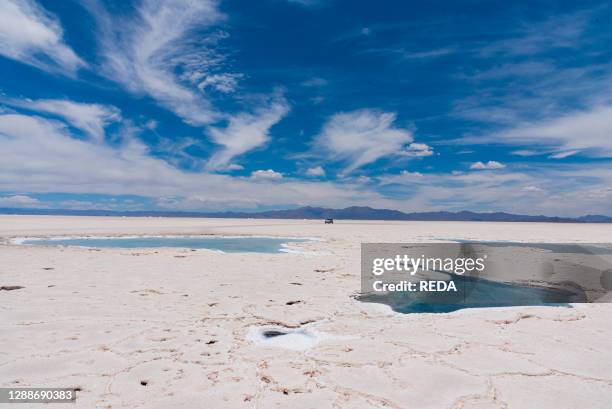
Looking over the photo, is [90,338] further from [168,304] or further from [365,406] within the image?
[365,406]

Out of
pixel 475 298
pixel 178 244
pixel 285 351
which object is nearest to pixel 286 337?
pixel 285 351

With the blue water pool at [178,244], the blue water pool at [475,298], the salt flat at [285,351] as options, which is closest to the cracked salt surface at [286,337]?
the salt flat at [285,351]

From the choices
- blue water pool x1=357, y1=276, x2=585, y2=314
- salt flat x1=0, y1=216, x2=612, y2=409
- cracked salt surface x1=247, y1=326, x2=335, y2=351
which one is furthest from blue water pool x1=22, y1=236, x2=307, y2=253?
cracked salt surface x1=247, y1=326, x2=335, y2=351

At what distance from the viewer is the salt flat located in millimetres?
3428

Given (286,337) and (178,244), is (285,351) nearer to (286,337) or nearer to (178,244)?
(286,337)

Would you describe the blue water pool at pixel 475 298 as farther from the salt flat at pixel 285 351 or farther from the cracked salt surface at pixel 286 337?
the cracked salt surface at pixel 286 337

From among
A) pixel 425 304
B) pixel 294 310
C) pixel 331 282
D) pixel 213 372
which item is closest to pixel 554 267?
pixel 425 304

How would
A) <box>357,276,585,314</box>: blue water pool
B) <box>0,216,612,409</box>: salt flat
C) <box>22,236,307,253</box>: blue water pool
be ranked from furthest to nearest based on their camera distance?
<box>22,236,307,253</box>: blue water pool → <box>357,276,585,314</box>: blue water pool → <box>0,216,612,409</box>: salt flat

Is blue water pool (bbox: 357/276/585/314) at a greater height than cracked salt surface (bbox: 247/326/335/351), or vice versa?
blue water pool (bbox: 357/276/585/314)

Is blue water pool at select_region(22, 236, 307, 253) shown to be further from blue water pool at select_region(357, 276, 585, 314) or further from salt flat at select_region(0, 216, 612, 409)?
blue water pool at select_region(357, 276, 585, 314)

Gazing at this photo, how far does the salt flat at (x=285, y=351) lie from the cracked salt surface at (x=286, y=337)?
0.11 meters

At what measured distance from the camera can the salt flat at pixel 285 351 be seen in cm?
343

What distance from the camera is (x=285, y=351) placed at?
15.1 feet

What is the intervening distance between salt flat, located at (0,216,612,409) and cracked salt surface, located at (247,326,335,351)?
0.11m
